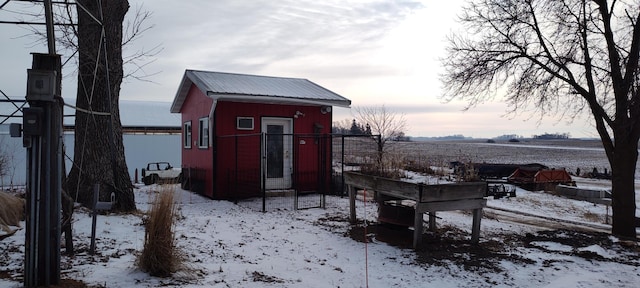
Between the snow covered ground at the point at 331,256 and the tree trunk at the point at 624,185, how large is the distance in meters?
1.28

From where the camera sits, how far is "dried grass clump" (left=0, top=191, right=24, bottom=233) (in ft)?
19.7

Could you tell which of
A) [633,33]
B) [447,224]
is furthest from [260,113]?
[633,33]

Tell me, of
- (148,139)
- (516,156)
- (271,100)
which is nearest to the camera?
(271,100)

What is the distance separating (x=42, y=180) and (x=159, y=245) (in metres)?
1.24

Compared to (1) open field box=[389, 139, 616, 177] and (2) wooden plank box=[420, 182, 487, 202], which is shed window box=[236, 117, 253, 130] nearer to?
(1) open field box=[389, 139, 616, 177]

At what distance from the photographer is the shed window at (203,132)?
39.8 feet

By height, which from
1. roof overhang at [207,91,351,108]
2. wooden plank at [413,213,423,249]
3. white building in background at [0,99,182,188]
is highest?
roof overhang at [207,91,351,108]

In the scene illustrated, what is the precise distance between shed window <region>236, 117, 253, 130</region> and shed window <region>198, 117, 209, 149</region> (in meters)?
0.92

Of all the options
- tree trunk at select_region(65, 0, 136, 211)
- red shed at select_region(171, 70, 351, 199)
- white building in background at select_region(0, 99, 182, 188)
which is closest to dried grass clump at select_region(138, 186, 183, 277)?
tree trunk at select_region(65, 0, 136, 211)

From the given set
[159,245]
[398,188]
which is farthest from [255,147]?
[159,245]

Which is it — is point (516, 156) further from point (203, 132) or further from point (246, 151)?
point (203, 132)

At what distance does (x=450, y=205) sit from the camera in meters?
6.69

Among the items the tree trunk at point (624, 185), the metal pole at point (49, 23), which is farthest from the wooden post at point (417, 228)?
the tree trunk at point (624, 185)

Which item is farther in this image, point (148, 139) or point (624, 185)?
point (148, 139)
